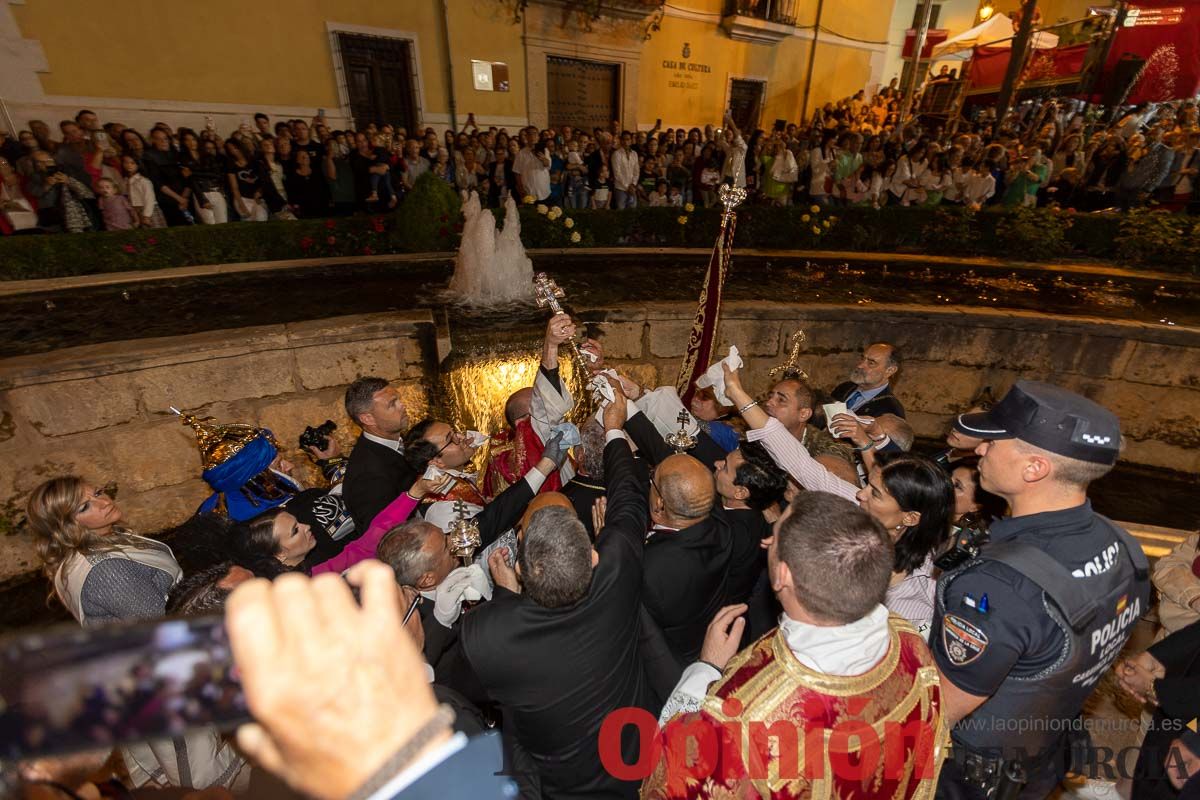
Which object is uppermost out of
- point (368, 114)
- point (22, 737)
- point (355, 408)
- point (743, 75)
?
point (743, 75)

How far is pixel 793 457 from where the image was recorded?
116 inches

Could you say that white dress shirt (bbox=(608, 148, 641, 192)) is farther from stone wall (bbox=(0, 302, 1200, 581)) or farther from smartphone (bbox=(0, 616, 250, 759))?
smartphone (bbox=(0, 616, 250, 759))

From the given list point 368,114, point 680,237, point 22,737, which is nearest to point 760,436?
point 22,737

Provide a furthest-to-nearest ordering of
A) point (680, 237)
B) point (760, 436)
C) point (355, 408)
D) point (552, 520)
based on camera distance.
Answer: point (680, 237) < point (355, 408) < point (760, 436) < point (552, 520)

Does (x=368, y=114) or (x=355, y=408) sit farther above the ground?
(x=368, y=114)

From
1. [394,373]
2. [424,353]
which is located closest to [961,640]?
→ [424,353]

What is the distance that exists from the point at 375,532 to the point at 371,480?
440 mm

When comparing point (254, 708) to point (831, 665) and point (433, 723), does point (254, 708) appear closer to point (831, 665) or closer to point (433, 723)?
point (433, 723)

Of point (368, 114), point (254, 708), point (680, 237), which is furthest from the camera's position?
point (368, 114)

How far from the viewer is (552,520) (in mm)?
1922

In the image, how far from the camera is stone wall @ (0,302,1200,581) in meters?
4.47

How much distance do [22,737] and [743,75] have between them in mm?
23740

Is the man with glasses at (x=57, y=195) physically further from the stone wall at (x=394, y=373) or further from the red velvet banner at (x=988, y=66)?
the red velvet banner at (x=988, y=66)

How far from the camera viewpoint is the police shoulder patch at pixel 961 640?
5.83ft
